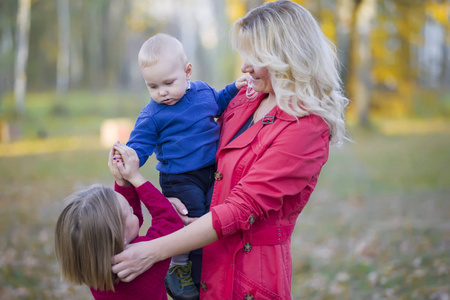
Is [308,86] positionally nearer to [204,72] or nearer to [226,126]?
[226,126]

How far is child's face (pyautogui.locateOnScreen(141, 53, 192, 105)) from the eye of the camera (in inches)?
95.2

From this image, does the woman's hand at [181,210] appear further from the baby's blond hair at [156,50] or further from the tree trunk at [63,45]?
the tree trunk at [63,45]

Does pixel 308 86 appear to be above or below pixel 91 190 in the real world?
above

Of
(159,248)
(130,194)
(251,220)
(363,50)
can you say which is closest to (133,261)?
(159,248)

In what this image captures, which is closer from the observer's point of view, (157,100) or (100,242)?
(100,242)

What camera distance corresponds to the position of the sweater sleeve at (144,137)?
2.40m

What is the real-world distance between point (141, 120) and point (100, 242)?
2.41ft

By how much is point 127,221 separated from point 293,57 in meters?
1.09

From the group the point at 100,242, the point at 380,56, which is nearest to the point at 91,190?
the point at 100,242

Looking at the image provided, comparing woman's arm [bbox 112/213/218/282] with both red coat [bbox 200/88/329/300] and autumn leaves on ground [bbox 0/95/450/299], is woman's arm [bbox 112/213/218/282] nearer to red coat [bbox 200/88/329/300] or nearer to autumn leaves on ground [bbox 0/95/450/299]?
red coat [bbox 200/88/329/300]

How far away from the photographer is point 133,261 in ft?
6.62

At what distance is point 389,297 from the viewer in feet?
17.5

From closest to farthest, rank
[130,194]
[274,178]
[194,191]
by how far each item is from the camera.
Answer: [274,178] → [130,194] → [194,191]

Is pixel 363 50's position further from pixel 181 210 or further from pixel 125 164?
pixel 125 164
